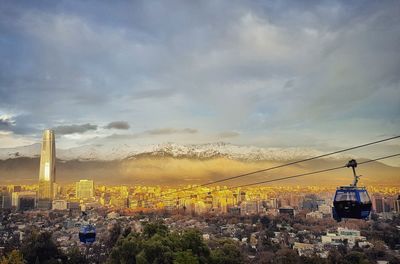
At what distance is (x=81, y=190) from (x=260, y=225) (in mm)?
32155

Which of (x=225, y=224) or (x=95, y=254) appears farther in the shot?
(x=225, y=224)

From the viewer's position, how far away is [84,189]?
59.5m

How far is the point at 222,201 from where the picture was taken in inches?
1939

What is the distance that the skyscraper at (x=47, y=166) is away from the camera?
70.8m

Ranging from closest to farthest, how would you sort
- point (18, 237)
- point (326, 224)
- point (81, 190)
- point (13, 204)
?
point (18, 237)
point (326, 224)
point (13, 204)
point (81, 190)

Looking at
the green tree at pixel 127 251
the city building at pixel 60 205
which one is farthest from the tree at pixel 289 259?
the city building at pixel 60 205

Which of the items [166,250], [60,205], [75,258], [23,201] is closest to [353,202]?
[166,250]

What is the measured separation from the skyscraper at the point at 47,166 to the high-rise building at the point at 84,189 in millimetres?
9890

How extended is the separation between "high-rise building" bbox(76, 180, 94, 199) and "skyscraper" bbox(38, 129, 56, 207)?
989 cm

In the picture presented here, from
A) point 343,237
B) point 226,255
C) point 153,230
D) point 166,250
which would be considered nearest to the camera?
point 166,250

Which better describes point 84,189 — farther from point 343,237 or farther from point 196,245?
point 196,245

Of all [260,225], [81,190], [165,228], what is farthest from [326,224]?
[81,190]

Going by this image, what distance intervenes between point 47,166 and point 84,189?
2632 centimetres

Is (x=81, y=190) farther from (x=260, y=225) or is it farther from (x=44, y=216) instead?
(x=260, y=225)
